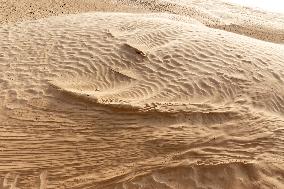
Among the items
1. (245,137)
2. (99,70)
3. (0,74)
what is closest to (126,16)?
(99,70)

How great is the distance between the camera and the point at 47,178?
408 centimetres

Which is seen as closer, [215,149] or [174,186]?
[174,186]

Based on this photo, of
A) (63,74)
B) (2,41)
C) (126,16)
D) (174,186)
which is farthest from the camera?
(126,16)

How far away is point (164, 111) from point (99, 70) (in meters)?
1.33

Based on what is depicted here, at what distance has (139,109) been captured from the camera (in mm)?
4648

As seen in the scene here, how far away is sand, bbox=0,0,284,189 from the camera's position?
4.10 meters

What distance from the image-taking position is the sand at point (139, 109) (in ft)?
13.4

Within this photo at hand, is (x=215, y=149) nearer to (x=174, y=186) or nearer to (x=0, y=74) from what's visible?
(x=174, y=186)

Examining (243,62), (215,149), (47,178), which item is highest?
(243,62)

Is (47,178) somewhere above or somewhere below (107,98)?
below

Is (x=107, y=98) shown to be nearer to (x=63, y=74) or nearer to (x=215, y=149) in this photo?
(x=63, y=74)

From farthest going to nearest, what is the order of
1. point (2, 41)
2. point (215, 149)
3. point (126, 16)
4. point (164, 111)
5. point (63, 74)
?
point (126, 16) < point (2, 41) < point (63, 74) < point (164, 111) < point (215, 149)

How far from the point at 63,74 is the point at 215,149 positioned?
237cm

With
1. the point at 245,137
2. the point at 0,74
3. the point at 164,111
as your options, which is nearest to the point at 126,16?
the point at 0,74
